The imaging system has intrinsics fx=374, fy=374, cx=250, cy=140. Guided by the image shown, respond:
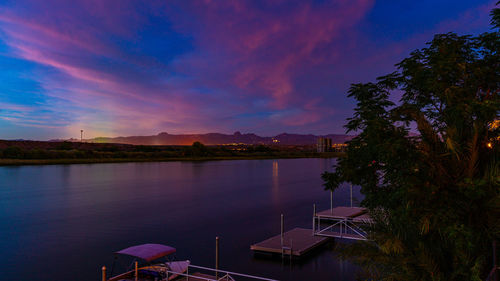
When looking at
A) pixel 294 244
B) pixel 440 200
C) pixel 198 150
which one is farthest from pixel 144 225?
pixel 198 150

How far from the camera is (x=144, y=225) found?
3541cm

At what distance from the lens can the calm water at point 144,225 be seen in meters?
21.3

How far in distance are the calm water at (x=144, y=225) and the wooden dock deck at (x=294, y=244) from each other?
0.60m

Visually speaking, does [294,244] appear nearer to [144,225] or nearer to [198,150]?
[144,225]

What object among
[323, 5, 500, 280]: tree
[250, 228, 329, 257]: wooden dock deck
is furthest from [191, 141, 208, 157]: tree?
[323, 5, 500, 280]: tree

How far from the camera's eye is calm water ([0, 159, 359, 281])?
70.0 ft

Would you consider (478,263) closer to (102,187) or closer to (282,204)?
(282,204)

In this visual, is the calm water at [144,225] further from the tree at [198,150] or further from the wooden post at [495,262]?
the tree at [198,150]

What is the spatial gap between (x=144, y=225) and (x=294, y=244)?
1892 cm

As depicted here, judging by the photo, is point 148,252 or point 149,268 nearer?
point 148,252

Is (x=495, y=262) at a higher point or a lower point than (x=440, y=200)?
lower

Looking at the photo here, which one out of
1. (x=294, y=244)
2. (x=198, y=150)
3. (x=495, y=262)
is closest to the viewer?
(x=495, y=262)

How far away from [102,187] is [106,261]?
167 ft

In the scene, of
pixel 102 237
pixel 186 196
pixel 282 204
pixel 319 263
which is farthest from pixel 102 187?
pixel 319 263
